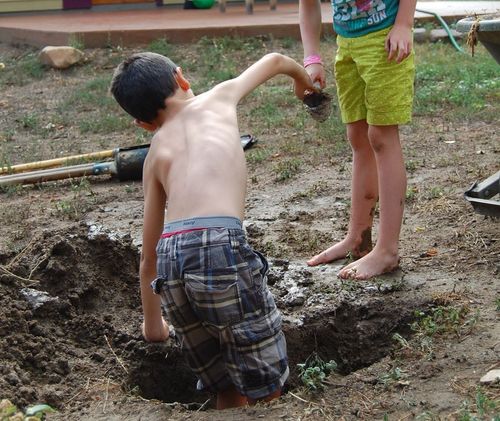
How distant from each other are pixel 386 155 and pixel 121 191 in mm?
2257

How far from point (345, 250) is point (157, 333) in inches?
40.9

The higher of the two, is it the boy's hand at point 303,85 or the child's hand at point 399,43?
the child's hand at point 399,43

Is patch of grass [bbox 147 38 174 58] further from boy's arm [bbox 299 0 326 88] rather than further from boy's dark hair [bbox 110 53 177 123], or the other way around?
boy's dark hair [bbox 110 53 177 123]

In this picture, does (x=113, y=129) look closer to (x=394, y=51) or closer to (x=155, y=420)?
(x=394, y=51)

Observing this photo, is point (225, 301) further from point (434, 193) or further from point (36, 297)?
point (434, 193)

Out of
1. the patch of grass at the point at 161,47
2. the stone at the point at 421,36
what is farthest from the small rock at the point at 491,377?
the stone at the point at 421,36

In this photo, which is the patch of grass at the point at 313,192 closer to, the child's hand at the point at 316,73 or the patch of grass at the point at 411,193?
the patch of grass at the point at 411,193

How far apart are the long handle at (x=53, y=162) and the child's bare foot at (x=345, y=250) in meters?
2.36

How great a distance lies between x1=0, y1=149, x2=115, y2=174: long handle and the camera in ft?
20.3

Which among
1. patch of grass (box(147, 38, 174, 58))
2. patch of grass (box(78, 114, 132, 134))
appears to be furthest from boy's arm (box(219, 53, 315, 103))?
patch of grass (box(147, 38, 174, 58))

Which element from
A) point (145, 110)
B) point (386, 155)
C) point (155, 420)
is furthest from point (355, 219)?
point (155, 420)

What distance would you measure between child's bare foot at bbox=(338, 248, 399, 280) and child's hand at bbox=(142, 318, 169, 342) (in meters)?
0.83

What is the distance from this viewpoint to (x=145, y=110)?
335 cm

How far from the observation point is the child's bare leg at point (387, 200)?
12.9 feet
